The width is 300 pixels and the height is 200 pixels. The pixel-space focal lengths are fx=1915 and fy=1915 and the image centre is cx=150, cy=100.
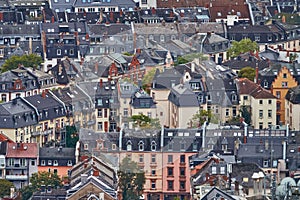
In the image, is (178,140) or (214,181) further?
(178,140)

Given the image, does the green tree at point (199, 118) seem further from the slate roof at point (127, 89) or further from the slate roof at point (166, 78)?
the slate roof at point (127, 89)

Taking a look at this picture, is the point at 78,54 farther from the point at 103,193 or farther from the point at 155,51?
the point at 103,193

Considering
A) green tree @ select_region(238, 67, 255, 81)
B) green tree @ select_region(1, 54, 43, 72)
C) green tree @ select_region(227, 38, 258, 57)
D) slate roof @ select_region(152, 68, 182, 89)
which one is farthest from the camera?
green tree @ select_region(227, 38, 258, 57)

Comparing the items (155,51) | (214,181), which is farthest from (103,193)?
(155,51)

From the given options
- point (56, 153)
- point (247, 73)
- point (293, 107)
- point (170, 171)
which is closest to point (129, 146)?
point (170, 171)

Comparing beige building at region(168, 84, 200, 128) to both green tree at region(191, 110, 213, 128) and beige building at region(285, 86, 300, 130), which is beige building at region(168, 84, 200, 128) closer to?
green tree at region(191, 110, 213, 128)

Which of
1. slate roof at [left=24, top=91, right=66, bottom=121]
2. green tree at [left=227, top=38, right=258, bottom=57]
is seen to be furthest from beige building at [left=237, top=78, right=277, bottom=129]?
green tree at [left=227, top=38, right=258, bottom=57]

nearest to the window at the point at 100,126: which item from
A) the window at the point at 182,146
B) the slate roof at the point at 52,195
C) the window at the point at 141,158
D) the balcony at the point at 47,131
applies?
the window at the point at 182,146
